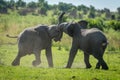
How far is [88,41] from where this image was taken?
15.3m

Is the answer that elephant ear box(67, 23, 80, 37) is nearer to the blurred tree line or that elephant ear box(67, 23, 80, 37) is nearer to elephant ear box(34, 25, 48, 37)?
elephant ear box(34, 25, 48, 37)

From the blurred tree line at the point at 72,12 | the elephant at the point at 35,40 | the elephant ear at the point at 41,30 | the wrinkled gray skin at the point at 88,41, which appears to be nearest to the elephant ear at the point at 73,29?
the wrinkled gray skin at the point at 88,41

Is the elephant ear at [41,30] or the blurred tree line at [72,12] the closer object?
the elephant ear at [41,30]

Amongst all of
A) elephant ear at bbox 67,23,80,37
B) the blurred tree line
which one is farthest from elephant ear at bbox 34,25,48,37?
the blurred tree line

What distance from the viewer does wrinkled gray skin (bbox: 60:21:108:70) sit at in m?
15.0

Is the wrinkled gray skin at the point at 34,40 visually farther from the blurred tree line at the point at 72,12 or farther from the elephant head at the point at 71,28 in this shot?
the blurred tree line at the point at 72,12

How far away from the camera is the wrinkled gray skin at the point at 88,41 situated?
15.0m

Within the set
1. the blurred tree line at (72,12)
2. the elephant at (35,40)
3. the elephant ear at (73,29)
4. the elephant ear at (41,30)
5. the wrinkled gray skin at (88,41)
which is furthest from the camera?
the blurred tree line at (72,12)

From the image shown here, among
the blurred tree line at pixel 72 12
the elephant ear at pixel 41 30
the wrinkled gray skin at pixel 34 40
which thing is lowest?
the blurred tree line at pixel 72 12

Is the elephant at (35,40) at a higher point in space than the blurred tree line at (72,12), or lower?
higher

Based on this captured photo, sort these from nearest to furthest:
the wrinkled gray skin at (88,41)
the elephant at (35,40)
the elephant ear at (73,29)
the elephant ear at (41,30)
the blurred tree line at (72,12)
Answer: the wrinkled gray skin at (88,41) < the elephant at (35,40) < the elephant ear at (41,30) < the elephant ear at (73,29) < the blurred tree line at (72,12)

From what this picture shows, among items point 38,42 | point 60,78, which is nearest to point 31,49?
point 38,42

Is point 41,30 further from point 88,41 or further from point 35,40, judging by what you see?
point 88,41

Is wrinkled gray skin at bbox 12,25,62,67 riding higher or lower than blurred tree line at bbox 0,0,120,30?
higher
